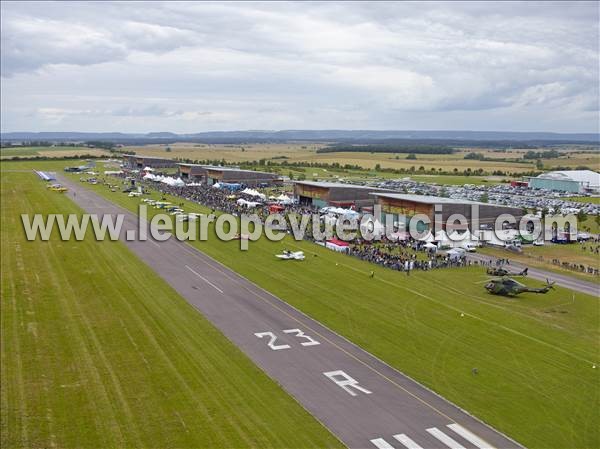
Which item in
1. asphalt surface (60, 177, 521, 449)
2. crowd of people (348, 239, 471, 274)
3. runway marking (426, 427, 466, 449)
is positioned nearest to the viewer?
runway marking (426, 427, 466, 449)

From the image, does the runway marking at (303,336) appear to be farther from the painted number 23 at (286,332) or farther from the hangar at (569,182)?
the hangar at (569,182)

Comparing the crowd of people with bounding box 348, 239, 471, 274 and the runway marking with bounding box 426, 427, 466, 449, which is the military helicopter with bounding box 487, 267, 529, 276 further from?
the runway marking with bounding box 426, 427, 466, 449

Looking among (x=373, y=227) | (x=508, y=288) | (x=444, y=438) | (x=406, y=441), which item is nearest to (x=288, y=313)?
(x=406, y=441)

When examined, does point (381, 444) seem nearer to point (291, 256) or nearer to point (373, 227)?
point (291, 256)

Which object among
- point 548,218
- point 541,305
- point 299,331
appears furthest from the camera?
point 548,218

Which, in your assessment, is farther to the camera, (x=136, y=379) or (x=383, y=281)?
(x=383, y=281)

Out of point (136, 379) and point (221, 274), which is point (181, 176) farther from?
point (136, 379)

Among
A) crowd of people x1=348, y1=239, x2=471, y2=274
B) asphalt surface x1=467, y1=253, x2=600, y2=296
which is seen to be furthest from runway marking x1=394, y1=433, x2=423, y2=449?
asphalt surface x1=467, y1=253, x2=600, y2=296

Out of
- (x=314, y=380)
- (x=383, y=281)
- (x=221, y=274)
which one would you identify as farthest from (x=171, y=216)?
(x=314, y=380)
